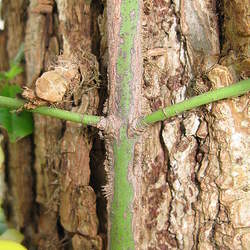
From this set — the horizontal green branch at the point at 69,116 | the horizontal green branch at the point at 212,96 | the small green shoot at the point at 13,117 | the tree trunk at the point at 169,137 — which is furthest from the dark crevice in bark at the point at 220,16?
the small green shoot at the point at 13,117

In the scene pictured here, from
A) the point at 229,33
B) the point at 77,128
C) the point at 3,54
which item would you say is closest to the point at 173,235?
the point at 77,128

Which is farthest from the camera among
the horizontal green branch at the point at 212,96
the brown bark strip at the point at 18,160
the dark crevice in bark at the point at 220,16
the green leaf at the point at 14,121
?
the brown bark strip at the point at 18,160

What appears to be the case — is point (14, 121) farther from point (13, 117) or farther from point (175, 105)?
point (175, 105)

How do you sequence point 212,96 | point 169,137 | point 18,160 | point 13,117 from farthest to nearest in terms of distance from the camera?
point 18,160, point 13,117, point 169,137, point 212,96

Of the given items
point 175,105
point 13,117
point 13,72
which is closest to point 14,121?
point 13,117

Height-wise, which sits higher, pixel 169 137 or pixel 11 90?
pixel 11 90

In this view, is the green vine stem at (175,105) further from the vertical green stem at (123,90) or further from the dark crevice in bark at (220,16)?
the dark crevice in bark at (220,16)
